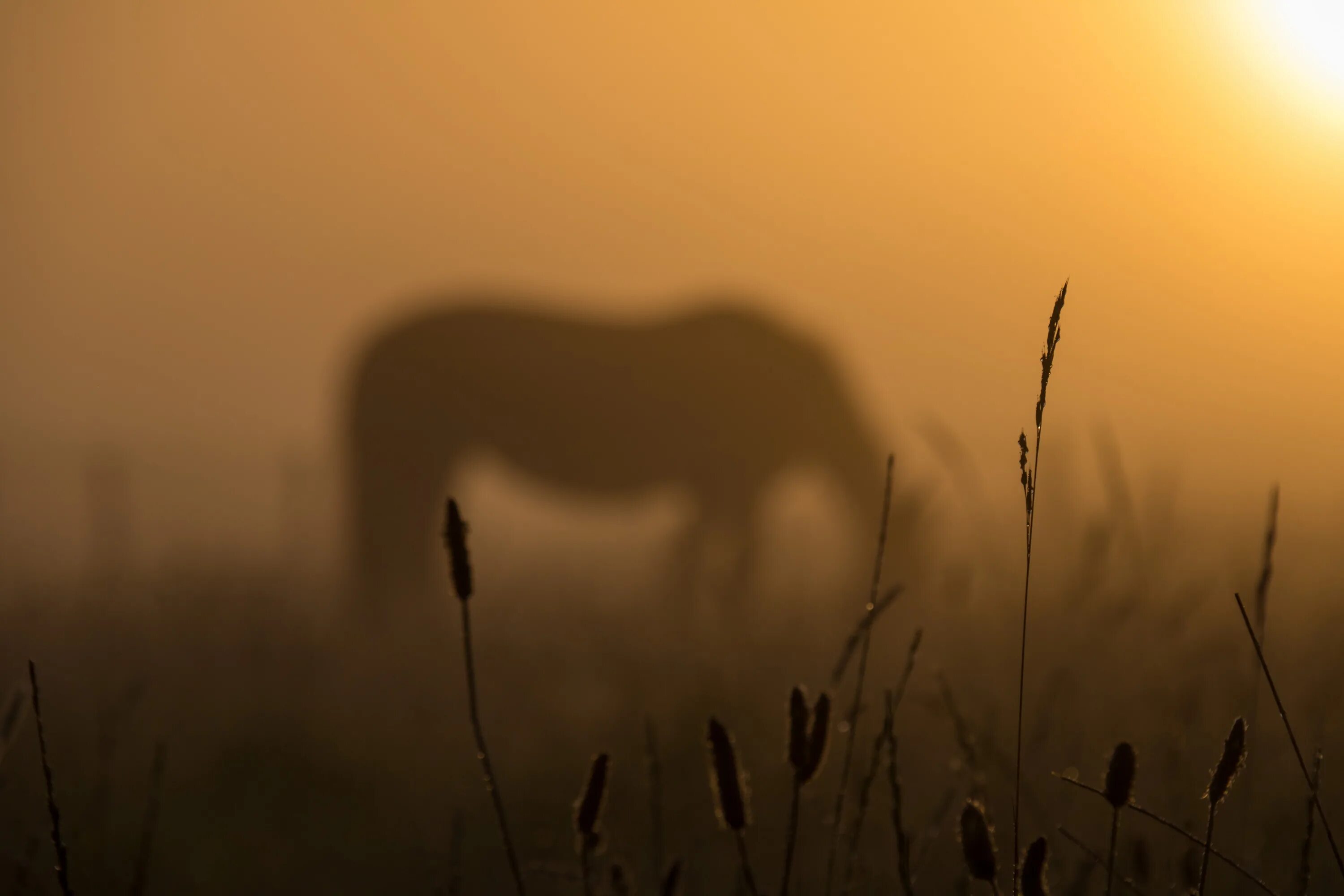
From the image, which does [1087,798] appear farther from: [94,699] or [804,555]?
[94,699]

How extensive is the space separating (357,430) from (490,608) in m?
3.44

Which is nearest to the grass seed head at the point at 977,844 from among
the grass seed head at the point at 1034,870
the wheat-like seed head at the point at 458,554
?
the grass seed head at the point at 1034,870

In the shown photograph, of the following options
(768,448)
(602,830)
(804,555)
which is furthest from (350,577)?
(602,830)

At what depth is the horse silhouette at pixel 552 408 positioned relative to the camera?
5.82 meters

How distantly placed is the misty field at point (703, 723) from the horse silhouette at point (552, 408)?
2.62m

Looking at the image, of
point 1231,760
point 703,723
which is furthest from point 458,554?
point 703,723

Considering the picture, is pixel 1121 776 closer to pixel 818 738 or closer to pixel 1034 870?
pixel 1034 870

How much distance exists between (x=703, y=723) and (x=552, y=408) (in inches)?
161

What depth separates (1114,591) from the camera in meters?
1.87

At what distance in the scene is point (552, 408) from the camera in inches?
231

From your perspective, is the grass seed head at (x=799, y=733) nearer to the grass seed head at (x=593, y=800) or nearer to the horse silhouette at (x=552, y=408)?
the grass seed head at (x=593, y=800)

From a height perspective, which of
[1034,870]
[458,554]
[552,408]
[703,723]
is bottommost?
[703,723]

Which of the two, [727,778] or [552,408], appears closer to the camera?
[727,778]

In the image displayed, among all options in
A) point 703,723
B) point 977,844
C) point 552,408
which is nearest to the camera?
point 977,844
